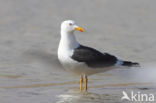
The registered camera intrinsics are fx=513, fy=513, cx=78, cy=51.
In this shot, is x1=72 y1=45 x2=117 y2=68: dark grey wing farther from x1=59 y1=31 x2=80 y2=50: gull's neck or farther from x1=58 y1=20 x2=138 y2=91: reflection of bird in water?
x1=59 y1=31 x2=80 y2=50: gull's neck

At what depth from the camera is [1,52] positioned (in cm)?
1248

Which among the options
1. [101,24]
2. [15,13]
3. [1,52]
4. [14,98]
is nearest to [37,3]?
[15,13]

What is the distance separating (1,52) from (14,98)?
438 centimetres

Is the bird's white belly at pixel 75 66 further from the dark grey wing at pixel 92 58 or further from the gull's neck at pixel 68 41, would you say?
the gull's neck at pixel 68 41

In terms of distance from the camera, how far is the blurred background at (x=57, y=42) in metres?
8.90

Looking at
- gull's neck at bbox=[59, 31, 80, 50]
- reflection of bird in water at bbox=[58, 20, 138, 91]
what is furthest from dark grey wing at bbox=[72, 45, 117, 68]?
gull's neck at bbox=[59, 31, 80, 50]

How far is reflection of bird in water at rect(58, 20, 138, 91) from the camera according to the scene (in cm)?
866

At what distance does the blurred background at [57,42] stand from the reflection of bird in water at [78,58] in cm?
42

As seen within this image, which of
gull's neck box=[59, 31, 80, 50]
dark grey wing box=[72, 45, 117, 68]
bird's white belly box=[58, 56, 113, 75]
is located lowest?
bird's white belly box=[58, 56, 113, 75]

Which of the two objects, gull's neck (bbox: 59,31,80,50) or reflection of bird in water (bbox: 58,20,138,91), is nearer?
reflection of bird in water (bbox: 58,20,138,91)

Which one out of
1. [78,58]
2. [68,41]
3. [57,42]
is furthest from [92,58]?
[57,42]

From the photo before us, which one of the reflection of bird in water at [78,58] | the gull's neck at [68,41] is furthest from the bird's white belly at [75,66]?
the gull's neck at [68,41]

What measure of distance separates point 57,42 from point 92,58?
16.5ft

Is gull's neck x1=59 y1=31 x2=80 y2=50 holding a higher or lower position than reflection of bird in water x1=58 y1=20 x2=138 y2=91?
higher
